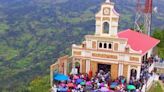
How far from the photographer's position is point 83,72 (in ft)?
118

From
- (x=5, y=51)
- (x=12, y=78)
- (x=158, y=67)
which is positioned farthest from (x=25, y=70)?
(x=158, y=67)

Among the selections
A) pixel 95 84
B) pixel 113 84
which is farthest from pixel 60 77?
pixel 113 84

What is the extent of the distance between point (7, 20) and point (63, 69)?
148 meters

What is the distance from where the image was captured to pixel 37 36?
14800cm

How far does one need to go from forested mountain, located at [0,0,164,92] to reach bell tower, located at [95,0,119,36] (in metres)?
44.6

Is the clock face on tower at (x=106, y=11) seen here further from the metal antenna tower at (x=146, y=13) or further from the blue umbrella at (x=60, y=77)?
the metal antenna tower at (x=146, y=13)

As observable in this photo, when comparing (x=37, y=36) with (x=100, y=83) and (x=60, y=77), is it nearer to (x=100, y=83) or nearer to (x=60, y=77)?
(x=60, y=77)

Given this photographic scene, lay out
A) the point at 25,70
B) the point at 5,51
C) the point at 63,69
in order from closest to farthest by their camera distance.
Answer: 1. the point at 63,69
2. the point at 25,70
3. the point at 5,51

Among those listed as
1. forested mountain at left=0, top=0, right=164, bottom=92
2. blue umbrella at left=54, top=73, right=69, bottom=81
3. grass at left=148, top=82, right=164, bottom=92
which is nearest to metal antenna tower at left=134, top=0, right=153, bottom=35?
grass at left=148, top=82, right=164, bottom=92

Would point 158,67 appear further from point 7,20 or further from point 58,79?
point 7,20

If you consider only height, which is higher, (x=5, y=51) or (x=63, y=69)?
(x=63, y=69)

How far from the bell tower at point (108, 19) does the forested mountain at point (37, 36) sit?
Result: 146ft

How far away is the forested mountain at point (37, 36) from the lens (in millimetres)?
96438

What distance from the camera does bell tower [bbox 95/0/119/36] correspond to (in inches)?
1331
